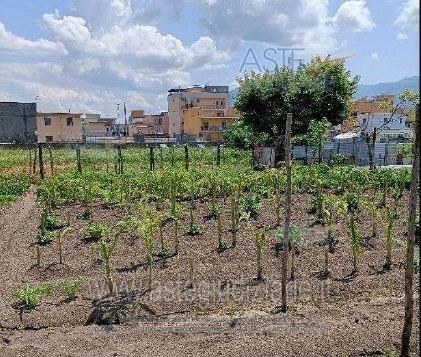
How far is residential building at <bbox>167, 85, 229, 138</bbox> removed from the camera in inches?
2010

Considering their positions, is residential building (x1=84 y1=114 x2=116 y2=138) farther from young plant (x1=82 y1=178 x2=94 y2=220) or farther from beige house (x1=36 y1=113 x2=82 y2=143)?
young plant (x1=82 y1=178 x2=94 y2=220)

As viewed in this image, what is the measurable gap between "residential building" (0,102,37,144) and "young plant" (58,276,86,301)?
118 feet

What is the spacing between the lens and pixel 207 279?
239 inches

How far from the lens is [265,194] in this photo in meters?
9.85

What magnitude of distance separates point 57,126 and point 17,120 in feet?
16.0

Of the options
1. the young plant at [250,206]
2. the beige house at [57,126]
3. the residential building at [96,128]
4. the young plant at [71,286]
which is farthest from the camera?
the residential building at [96,128]

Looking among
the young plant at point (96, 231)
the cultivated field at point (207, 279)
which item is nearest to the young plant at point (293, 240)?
the cultivated field at point (207, 279)

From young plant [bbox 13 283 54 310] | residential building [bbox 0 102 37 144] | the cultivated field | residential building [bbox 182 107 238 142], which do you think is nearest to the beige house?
residential building [bbox 0 102 37 144]

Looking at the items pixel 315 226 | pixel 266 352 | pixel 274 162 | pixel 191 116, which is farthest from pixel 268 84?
pixel 191 116

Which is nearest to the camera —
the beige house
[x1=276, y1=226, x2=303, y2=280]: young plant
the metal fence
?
[x1=276, y1=226, x2=303, y2=280]: young plant

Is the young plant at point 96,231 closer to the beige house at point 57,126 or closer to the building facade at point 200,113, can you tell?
the building facade at point 200,113

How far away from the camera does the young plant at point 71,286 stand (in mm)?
5672

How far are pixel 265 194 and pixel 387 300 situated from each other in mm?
4732

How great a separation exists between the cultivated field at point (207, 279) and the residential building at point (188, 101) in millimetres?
41544
